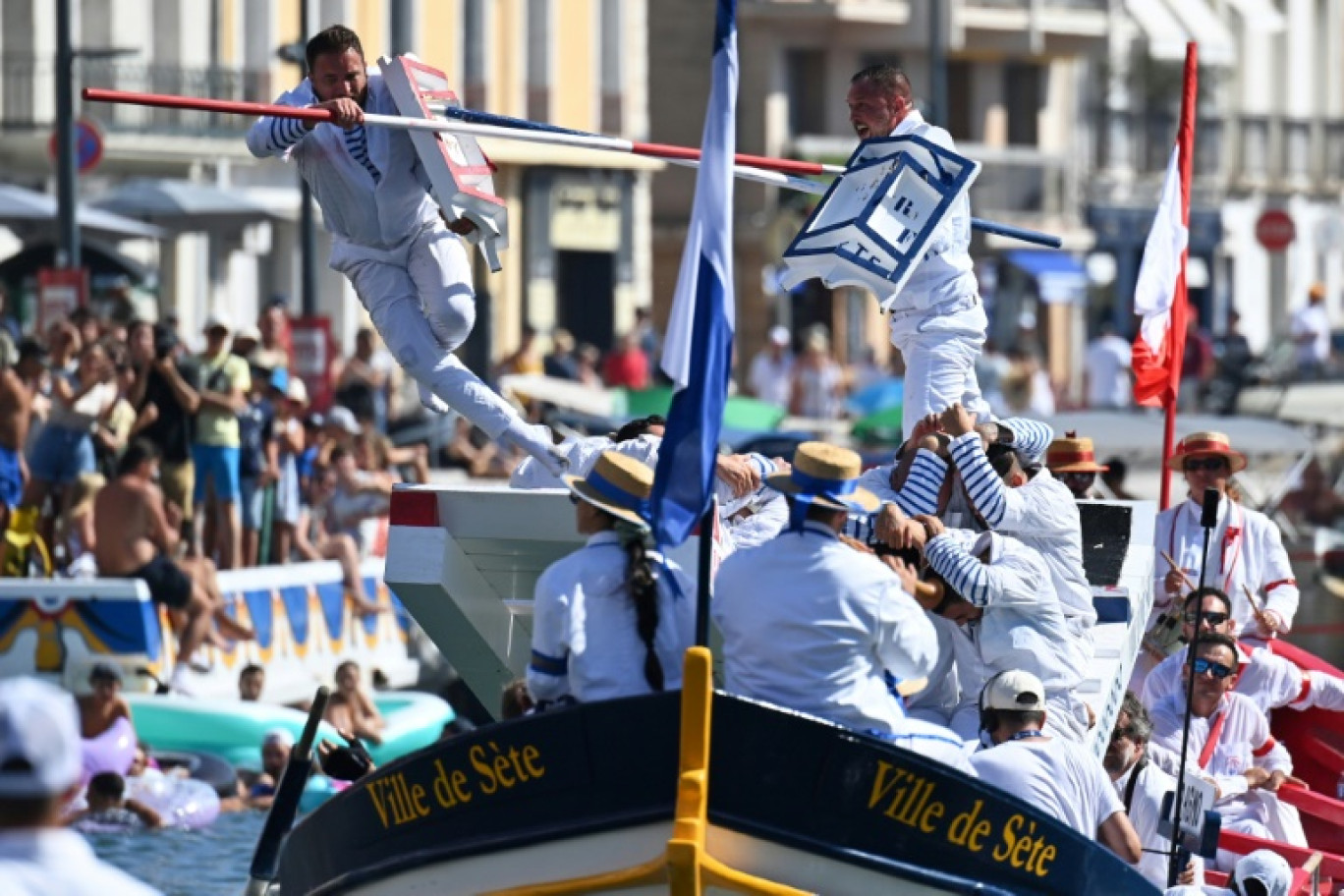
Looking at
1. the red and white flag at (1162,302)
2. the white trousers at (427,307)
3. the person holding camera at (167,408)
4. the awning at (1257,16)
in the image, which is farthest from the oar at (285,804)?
the awning at (1257,16)

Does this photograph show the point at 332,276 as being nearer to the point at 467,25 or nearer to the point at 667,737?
the point at 467,25

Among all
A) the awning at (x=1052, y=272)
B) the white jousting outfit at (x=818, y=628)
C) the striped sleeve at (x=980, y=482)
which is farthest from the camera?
the awning at (x=1052, y=272)

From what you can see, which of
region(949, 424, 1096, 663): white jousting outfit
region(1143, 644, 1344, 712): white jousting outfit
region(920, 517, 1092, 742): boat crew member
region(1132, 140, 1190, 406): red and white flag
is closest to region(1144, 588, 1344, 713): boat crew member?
region(1143, 644, 1344, 712): white jousting outfit

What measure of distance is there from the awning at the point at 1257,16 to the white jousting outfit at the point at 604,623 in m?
50.8

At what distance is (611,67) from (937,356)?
35.6 m

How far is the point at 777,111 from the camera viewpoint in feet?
190

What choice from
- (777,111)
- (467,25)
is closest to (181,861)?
(467,25)

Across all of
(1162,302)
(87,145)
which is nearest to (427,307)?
(1162,302)

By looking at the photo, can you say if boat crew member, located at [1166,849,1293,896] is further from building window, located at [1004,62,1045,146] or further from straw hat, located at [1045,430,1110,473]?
building window, located at [1004,62,1045,146]

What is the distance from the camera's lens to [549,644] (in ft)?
34.6

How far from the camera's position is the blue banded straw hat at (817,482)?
34.0 feet

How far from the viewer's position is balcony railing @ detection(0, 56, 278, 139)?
125 feet

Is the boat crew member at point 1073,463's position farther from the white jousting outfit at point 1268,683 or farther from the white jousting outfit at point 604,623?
the white jousting outfit at point 604,623

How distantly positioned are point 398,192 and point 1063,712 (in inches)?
127
